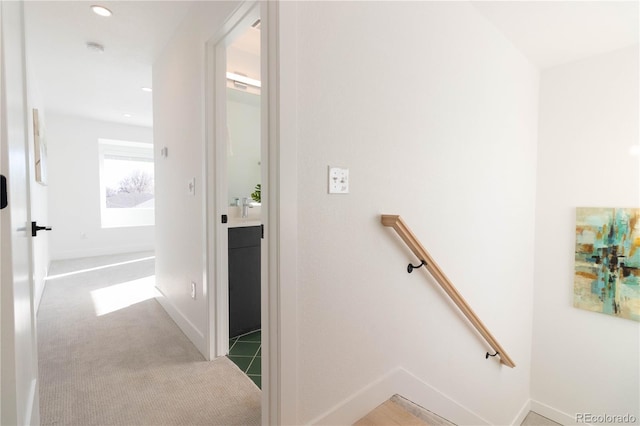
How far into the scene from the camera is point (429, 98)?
186cm

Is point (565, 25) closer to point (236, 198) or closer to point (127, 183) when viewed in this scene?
point (236, 198)

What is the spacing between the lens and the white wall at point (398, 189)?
1357mm

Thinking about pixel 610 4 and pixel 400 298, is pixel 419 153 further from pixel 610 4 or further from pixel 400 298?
pixel 610 4

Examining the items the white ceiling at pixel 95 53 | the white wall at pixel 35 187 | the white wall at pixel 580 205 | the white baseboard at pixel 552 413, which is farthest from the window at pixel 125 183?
the white baseboard at pixel 552 413

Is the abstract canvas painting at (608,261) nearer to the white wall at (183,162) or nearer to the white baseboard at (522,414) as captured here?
the white baseboard at (522,414)

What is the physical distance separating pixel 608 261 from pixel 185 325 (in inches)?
155

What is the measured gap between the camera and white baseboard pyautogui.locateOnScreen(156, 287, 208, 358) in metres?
2.21

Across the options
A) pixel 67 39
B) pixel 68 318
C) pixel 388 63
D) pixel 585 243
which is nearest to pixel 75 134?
pixel 67 39

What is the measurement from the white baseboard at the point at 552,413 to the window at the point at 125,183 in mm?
7056

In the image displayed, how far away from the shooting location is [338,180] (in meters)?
1.41

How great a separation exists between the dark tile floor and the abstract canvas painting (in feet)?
10.6

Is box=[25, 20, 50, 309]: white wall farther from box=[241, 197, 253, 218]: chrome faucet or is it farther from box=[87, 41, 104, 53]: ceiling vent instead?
box=[241, 197, 253, 218]: chrome faucet

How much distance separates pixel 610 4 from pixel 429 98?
163 cm

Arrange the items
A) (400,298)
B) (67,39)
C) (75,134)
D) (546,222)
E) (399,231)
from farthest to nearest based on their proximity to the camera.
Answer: (75,134) < (546,222) < (67,39) < (400,298) < (399,231)
